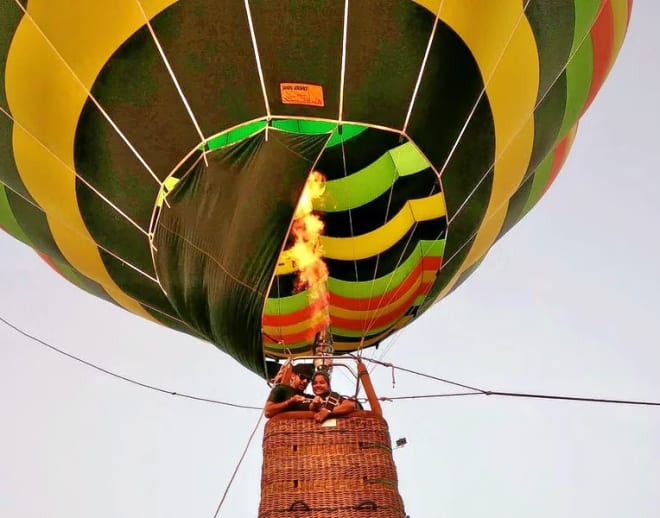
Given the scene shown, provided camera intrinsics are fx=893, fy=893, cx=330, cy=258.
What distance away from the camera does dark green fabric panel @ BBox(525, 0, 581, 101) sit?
3572 mm

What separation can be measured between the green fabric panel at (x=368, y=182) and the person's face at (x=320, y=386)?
1.04 meters

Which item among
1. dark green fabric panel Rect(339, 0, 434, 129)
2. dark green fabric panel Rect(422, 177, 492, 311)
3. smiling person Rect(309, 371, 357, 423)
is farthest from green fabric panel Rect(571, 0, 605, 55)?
smiling person Rect(309, 371, 357, 423)

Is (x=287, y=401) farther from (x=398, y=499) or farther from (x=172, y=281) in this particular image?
(x=172, y=281)

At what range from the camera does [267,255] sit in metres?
3.23

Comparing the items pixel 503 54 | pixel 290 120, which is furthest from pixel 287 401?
pixel 503 54

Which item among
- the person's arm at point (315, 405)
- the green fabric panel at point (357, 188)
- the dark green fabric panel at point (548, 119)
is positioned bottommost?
the person's arm at point (315, 405)

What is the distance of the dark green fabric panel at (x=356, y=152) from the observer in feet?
11.7

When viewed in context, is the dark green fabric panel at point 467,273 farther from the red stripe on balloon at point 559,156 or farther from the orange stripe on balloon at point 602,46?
the orange stripe on balloon at point 602,46

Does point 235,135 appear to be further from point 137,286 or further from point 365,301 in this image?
point 365,301

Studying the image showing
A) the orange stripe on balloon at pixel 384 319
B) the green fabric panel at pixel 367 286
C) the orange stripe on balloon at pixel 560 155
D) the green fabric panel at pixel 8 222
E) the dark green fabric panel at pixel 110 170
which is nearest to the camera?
the dark green fabric panel at pixel 110 170

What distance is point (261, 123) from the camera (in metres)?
3.34

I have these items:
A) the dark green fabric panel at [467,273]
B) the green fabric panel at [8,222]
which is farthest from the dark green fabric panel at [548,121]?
the green fabric panel at [8,222]

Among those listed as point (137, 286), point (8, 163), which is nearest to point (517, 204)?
point (137, 286)

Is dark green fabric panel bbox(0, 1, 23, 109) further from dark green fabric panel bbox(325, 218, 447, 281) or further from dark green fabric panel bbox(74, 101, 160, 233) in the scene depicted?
dark green fabric panel bbox(325, 218, 447, 281)
